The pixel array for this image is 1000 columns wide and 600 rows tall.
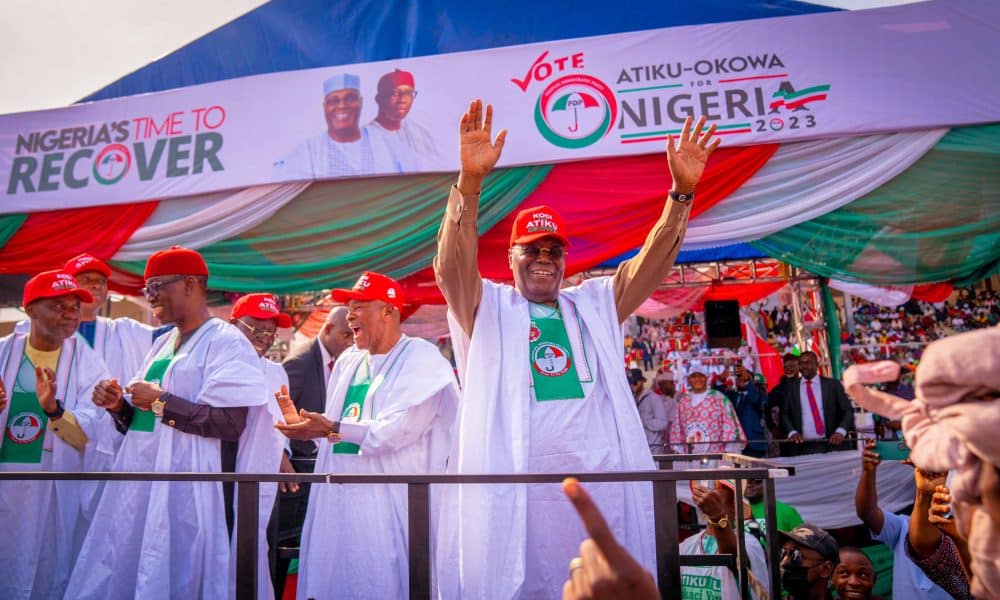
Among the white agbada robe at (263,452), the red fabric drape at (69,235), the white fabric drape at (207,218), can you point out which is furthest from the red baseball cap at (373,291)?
the red fabric drape at (69,235)

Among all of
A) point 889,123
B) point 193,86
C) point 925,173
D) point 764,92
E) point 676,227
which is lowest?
point 676,227

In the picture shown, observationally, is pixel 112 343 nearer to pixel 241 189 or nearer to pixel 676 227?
pixel 241 189

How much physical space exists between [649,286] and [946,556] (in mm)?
1928

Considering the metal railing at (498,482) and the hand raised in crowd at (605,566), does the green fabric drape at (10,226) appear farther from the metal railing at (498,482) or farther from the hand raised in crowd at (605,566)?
the hand raised in crowd at (605,566)

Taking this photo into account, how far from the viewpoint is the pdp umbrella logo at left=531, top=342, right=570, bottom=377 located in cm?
260

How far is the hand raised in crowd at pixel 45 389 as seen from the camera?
11.0 feet

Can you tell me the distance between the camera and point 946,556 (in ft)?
10.5

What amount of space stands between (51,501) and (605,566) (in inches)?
140

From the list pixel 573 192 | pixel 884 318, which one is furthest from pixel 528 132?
pixel 884 318

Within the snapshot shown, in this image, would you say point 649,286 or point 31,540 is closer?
point 649,286

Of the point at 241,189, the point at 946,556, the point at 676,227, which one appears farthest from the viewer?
the point at 241,189

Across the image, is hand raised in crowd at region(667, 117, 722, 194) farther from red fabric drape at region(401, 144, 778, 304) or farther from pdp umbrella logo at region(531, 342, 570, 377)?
red fabric drape at region(401, 144, 778, 304)

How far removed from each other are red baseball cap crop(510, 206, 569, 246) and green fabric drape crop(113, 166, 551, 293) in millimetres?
3160

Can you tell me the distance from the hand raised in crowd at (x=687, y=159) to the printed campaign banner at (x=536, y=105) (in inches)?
120
